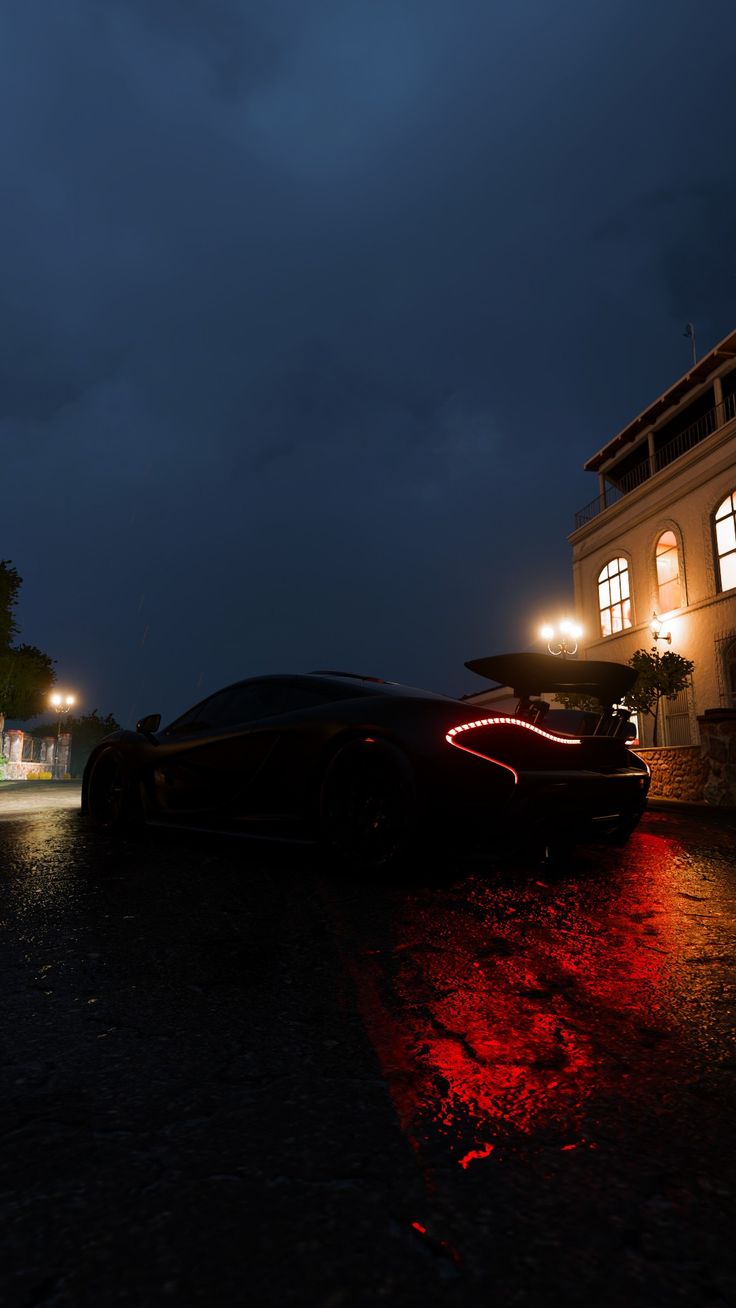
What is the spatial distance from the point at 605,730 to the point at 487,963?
2162 mm

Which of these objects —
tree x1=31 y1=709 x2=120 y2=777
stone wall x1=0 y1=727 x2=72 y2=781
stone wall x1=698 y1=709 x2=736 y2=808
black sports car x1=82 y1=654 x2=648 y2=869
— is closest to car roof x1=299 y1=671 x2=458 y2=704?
black sports car x1=82 y1=654 x2=648 y2=869

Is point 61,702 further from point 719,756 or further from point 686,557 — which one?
point 719,756

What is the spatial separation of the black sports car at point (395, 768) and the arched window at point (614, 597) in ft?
79.1

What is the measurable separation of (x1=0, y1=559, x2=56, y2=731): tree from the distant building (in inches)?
1022

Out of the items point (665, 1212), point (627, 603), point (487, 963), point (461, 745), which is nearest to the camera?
point (665, 1212)

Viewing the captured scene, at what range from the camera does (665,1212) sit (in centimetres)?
95

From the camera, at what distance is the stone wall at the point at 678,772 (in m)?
11.8

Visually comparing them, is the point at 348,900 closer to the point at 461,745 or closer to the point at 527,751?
the point at 461,745

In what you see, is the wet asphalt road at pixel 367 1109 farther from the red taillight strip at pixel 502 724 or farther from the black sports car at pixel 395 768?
the red taillight strip at pixel 502 724

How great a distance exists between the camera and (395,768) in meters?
3.44

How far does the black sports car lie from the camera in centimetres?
329

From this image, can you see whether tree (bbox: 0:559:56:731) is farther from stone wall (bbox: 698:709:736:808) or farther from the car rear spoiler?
the car rear spoiler

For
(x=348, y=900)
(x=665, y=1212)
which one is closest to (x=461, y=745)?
(x=348, y=900)

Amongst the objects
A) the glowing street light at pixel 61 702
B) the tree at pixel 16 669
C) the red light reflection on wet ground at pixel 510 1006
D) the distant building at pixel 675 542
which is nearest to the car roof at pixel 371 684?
the red light reflection on wet ground at pixel 510 1006
